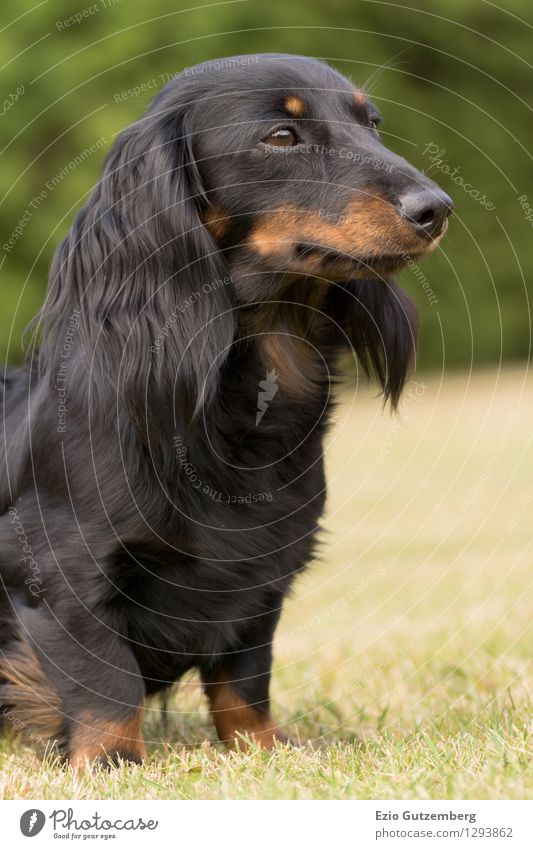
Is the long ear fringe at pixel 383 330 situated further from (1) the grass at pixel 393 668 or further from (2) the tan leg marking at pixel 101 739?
(2) the tan leg marking at pixel 101 739

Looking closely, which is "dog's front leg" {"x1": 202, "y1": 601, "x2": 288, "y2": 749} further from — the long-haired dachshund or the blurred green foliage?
the blurred green foliage

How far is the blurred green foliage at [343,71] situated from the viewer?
12562 mm

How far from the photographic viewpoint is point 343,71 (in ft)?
42.8

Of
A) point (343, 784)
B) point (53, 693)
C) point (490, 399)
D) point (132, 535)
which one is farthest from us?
point (490, 399)

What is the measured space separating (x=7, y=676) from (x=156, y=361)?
3.79 ft

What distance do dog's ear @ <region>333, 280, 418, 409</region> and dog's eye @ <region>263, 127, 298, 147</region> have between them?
1.80ft

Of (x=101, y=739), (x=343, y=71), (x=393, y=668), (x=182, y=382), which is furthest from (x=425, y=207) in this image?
(x=343, y=71)

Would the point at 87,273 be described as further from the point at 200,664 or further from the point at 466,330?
the point at 466,330

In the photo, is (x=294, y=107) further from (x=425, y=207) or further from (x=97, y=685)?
(x=97, y=685)

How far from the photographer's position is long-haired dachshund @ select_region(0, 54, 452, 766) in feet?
10.6

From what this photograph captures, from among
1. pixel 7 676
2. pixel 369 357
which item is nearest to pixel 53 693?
pixel 7 676

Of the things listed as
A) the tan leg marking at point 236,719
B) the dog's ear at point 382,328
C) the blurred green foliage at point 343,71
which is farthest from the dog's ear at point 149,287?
the blurred green foliage at point 343,71

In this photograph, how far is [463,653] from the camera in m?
4.88

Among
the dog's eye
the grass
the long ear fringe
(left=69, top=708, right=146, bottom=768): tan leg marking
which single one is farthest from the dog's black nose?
(left=69, top=708, right=146, bottom=768): tan leg marking
